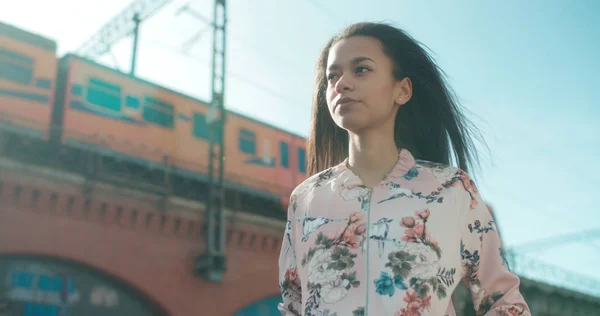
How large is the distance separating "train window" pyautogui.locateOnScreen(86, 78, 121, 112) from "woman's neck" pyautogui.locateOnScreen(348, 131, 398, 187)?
16274 mm

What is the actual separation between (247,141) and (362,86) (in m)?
19.1

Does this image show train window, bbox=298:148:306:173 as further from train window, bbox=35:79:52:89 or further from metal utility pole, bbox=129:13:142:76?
train window, bbox=35:79:52:89

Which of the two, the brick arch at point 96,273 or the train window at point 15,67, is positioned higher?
the train window at point 15,67

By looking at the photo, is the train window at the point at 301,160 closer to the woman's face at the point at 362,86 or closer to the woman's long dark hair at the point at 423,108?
the woman's long dark hair at the point at 423,108

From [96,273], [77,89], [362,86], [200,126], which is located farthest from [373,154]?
[200,126]

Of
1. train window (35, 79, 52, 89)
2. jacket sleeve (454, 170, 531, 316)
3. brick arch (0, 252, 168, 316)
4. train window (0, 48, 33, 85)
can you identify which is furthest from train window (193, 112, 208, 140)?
jacket sleeve (454, 170, 531, 316)

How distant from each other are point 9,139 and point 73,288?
12.4 feet

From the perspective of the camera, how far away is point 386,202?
1668mm

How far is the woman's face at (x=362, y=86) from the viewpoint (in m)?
1.78

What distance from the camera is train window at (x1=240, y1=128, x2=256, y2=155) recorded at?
20.6 metres

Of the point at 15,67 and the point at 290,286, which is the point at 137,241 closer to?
the point at 15,67

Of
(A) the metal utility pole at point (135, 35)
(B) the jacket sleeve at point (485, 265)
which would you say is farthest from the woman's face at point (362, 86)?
(A) the metal utility pole at point (135, 35)

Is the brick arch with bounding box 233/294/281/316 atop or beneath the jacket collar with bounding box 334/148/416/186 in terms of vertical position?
beneath

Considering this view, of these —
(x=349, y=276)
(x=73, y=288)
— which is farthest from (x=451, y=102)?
(x=73, y=288)
